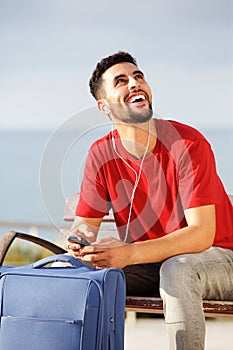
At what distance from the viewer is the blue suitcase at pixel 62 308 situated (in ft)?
7.37

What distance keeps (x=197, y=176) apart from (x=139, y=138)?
286 millimetres

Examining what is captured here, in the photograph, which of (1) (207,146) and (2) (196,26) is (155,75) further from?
(1) (207,146)

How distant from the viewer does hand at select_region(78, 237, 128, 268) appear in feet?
7.95

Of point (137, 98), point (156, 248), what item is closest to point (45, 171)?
point (137, 98)

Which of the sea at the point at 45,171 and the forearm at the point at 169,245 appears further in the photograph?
the sea at the point at 45,171

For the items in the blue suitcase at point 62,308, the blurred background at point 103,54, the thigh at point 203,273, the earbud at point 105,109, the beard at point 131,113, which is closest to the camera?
the blue suitcase at point 62,308

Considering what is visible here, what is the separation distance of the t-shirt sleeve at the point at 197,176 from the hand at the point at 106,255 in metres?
0.26

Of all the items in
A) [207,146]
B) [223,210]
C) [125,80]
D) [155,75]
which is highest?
[155,75]

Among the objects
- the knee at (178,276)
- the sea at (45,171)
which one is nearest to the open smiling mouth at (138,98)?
the sea at (45,171)

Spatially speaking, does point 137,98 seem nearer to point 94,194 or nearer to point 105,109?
point 105,109

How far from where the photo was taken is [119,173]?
8.95 feet

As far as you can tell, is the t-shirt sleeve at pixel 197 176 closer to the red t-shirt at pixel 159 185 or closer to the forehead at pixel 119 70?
the red t-shirt at pixel 159 185

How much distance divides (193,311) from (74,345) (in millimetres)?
354

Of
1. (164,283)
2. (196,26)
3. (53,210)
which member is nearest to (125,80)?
(53,210)
